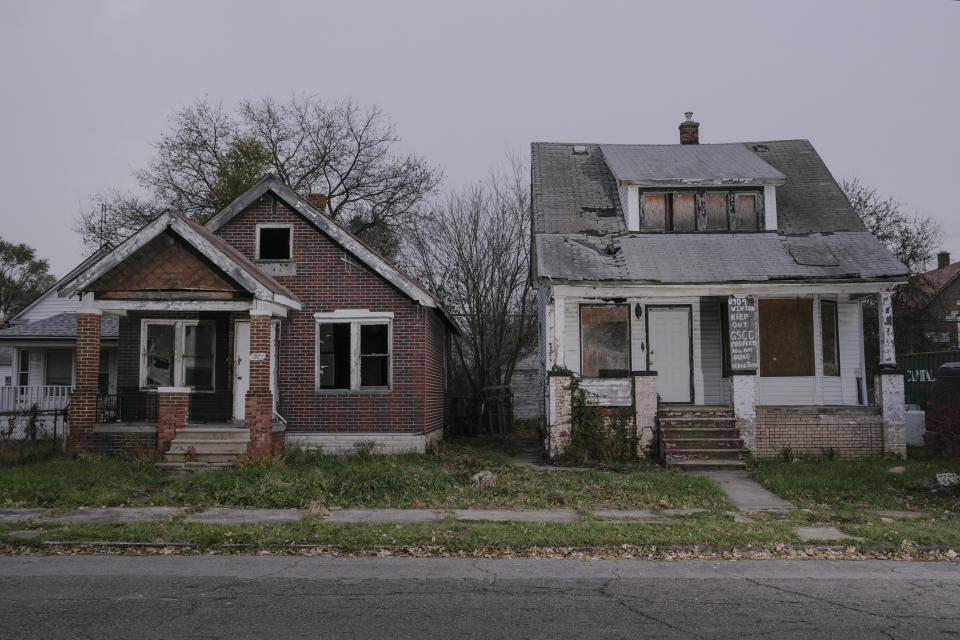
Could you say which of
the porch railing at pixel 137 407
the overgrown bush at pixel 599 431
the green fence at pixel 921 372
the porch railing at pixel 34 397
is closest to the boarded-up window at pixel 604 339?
the overgrown bush at pixel 599 431

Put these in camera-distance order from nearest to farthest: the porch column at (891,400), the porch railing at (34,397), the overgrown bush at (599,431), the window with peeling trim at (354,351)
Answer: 1. the overgrown bush at (599,431)
2. the porch column at (891,400)
3. the window with peeling trim at (354,351)
4. the porch railing at (34,397)

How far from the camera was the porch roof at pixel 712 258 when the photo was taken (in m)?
14.0

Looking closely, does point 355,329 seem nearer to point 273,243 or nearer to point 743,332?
point 273,243

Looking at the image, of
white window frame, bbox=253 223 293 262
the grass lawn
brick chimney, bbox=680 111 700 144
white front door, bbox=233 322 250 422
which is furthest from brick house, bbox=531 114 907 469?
Result: the grass lawn

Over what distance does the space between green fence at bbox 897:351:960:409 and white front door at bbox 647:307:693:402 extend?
350 inches

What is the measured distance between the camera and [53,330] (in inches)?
815

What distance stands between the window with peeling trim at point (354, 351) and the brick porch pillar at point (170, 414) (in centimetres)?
260

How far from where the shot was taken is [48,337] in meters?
20.4

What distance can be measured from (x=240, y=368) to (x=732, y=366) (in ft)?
32.3

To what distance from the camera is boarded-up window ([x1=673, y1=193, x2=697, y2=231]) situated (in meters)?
16.4

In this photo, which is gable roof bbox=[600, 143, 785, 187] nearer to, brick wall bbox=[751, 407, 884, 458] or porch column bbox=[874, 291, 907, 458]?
porch column bbox=[874, 291, 907, 458]

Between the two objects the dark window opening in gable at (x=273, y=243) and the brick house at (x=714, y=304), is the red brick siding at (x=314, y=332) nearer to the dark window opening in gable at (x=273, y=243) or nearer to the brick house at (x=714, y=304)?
the dark window opening in gable at (x=273, y=243)

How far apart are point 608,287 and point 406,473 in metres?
5.47

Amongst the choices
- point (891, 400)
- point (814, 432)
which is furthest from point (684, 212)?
point (891, 400)
